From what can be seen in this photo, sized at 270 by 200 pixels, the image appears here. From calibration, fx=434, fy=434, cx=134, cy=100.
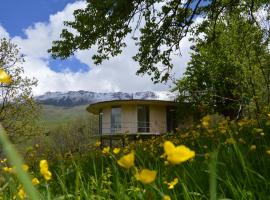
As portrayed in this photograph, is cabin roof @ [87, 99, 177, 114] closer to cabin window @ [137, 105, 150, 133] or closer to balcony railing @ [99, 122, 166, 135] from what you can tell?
cabin window @ [137, 105, 150, 133]

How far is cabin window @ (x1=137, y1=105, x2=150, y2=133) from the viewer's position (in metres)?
42.3

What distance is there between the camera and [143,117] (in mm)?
43469

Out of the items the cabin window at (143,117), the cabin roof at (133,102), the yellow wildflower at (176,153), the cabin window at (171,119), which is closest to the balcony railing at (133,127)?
the cabin window at (143,117)

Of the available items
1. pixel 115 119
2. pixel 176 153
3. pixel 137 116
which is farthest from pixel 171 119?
pixel 176 153

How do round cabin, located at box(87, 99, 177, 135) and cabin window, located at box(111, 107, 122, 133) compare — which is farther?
cabin window, located at box(111, 107, 122, 133)

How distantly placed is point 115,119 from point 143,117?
2.81 m

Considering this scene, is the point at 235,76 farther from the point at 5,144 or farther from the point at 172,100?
the point at 5,144

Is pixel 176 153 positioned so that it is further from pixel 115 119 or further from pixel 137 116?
pixel 115 119

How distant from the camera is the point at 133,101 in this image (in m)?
41.8

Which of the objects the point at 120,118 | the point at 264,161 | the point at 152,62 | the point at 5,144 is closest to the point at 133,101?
the point at 120,118

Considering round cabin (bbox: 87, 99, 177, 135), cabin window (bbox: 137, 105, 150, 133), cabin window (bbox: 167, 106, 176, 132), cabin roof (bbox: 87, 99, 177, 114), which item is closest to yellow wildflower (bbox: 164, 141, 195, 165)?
cabin roof (bbox: 87, 99, 177, 114)

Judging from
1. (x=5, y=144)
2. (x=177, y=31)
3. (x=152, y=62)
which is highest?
(x=177, y=31)

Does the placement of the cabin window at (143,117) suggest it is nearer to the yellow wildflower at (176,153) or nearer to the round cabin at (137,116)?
the round cabin at (137,116)

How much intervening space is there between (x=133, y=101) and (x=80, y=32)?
104 feet
